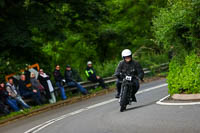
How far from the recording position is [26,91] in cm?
1889

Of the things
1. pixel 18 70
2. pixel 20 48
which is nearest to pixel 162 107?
pixel 18 70

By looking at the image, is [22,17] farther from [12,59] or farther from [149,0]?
[149,0]

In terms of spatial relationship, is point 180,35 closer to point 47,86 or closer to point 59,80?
point 47,86

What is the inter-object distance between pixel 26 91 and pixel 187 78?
9.45 metres

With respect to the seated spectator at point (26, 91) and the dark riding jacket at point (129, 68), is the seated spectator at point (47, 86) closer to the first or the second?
the seated spectator at point (26, 91)

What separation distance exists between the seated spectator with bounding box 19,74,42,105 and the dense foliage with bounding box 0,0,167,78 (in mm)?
926

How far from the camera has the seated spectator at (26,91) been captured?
61.6ft

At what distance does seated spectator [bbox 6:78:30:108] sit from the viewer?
57.9ft

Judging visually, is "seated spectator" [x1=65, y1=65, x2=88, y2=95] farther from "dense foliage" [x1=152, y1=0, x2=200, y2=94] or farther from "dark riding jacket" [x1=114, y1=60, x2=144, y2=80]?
"dark riding jacket" [x1=114, y1=60, x2=144, y2=80]

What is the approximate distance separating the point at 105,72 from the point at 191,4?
13.2 meters

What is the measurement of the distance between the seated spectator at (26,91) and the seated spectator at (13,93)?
703mm

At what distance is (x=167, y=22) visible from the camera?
14.9 meters

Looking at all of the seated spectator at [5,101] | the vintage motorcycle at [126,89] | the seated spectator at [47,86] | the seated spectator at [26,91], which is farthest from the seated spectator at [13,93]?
the vintage motorcycle at [126,89]

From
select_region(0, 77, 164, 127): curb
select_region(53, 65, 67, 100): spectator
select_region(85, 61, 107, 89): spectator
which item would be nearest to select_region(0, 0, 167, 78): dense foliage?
select_region(53, 65, 67, 100): spectator
